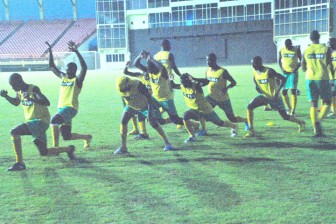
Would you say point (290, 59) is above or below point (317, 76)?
above

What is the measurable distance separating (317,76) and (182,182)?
4326 millimetres

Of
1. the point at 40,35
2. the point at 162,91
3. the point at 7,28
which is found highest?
the point at 7,28

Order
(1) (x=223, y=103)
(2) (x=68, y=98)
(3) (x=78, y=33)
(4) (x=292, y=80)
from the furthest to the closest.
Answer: (3) (x=78, y=33)
(4) (x=292, y=80)
(1) (x=223, y=103)
(2) (x=68, y=98)

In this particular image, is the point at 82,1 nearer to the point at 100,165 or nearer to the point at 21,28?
the point at 21,28

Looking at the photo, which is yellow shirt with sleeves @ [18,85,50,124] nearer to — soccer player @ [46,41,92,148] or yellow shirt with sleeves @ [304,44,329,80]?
soccer player @ [46,41,92,148]

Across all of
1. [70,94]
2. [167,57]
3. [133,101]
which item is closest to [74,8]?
[167,57]

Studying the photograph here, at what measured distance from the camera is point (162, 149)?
788 centimetres

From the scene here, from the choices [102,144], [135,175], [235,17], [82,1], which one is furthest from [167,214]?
[82,1]

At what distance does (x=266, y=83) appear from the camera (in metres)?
8.74

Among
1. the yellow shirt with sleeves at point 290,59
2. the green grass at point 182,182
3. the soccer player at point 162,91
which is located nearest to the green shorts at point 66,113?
the green grass at point 182,182

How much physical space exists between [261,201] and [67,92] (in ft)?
13.9

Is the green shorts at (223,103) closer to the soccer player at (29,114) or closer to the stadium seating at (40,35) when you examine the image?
the soccer player at (29,114)

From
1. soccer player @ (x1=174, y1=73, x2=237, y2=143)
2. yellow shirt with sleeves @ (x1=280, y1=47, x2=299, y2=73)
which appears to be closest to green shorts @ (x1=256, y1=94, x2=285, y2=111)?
soccer player @ (x1=174, y1=73, x2=237, y2=143)

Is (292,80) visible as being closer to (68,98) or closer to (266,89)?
(266,89)
